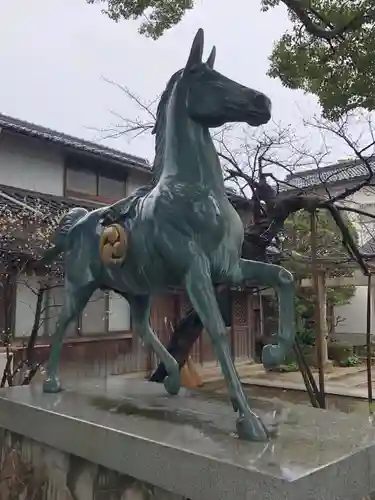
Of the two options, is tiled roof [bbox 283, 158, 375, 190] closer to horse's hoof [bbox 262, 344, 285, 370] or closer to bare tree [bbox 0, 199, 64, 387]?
bare tree [bbox 0, 199, 64, 387]

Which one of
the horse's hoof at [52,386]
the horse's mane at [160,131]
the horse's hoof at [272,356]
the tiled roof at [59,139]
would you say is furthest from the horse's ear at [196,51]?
the tiled roof at [59,139]

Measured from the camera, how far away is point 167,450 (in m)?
1.81

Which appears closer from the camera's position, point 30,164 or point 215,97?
point 215,97

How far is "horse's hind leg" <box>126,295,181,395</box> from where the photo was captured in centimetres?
299

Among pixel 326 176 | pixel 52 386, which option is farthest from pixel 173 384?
pixel 326 176

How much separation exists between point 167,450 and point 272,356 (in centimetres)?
63

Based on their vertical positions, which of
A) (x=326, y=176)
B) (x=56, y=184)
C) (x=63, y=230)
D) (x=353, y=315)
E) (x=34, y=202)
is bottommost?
(x=353, y=315)

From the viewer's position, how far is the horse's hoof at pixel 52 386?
120 inches

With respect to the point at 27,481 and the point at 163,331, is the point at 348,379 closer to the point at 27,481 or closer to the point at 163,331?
the point at 163,331

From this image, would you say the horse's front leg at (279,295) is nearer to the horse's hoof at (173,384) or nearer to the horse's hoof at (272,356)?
the horse's hoof at (272,356)

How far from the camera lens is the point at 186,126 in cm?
247

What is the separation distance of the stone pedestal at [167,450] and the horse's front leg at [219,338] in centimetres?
7

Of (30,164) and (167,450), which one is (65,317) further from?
(30,164)

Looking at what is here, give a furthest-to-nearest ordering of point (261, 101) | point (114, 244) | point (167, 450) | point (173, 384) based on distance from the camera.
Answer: point (173, 384) < point (114, 244) < point (261, 101) < point (167, 450)
